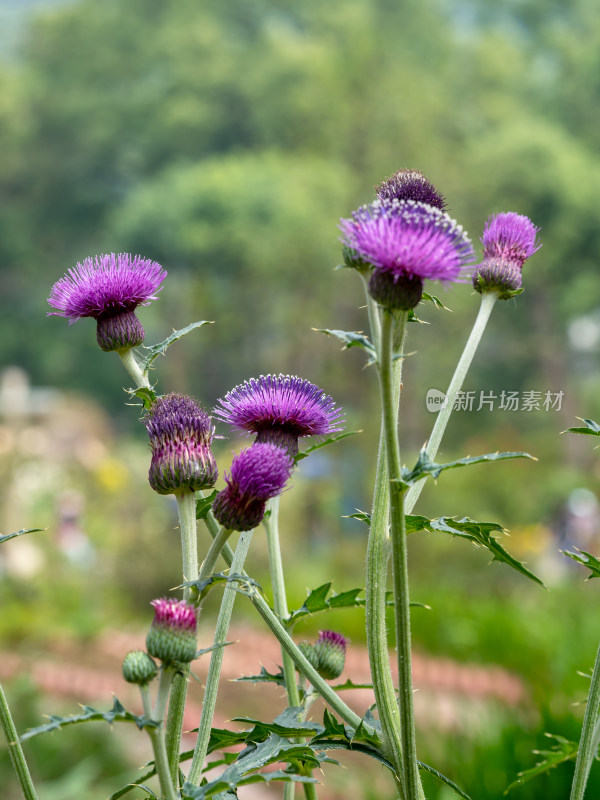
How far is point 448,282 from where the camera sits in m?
0.98

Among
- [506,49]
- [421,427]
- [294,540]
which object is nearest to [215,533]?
[294,540]

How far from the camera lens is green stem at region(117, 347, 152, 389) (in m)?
1.20

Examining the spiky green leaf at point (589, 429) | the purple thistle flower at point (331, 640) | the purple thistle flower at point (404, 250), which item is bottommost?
the purple thistle flower at point (331, 640)

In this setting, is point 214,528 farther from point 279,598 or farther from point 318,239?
point 318,239

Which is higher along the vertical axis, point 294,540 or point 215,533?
point 294,540

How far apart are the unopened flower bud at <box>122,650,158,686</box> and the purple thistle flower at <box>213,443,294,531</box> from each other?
0.15 metres

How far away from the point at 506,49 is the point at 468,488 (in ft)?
72.4

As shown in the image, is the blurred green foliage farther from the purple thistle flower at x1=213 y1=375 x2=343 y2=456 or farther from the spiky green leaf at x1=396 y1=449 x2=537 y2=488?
the spiky green leaf at x1=396 y1=449 x2=537 y2=488

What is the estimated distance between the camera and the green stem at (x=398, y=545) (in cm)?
91

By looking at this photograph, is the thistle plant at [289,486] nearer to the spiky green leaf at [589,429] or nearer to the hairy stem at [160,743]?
the hairy stem at [160,743]

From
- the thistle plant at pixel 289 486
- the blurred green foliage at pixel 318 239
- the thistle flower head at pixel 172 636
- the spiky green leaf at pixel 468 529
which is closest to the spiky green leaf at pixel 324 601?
the thistle plant at pixel 289 486

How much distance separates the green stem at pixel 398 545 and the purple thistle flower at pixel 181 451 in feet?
0.78

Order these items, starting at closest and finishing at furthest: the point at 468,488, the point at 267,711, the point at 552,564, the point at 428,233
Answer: the point at 428,233
the point at 267,711
the point at 552,564
the point at 468,488

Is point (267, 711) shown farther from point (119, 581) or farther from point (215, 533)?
point (215, 533)
